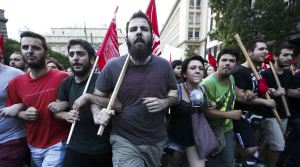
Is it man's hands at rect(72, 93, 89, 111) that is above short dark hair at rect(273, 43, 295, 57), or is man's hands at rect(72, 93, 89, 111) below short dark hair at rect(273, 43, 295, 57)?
below

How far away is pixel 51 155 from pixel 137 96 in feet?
4.60

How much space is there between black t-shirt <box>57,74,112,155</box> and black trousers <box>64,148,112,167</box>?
5cm

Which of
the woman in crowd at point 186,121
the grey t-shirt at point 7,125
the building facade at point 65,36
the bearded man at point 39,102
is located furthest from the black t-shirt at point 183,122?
the building facade at point 65,36

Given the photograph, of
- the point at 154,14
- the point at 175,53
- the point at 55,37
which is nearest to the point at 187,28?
the point at 175,53

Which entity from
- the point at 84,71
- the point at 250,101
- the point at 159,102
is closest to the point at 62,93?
the point at 84,71

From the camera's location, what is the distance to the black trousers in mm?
1859

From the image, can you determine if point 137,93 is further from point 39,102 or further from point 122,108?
point 39,102

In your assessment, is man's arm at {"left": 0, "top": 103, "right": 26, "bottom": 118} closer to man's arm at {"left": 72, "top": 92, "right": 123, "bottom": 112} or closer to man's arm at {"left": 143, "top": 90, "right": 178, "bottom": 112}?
man's arm at {"left": 72, "top": 92, "right": 123, "bottom": 112}

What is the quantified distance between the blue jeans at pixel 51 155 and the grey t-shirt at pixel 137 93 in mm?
847

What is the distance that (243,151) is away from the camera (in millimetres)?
2572

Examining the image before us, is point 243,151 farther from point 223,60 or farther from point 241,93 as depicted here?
point 223,60

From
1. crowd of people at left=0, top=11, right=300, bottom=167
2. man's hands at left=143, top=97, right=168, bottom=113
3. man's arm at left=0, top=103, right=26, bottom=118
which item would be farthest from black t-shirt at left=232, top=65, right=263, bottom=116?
man's arm at left=0, top=103, right=26, bottom=118

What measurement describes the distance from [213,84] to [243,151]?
1.25 meters

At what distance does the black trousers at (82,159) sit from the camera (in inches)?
73.2
